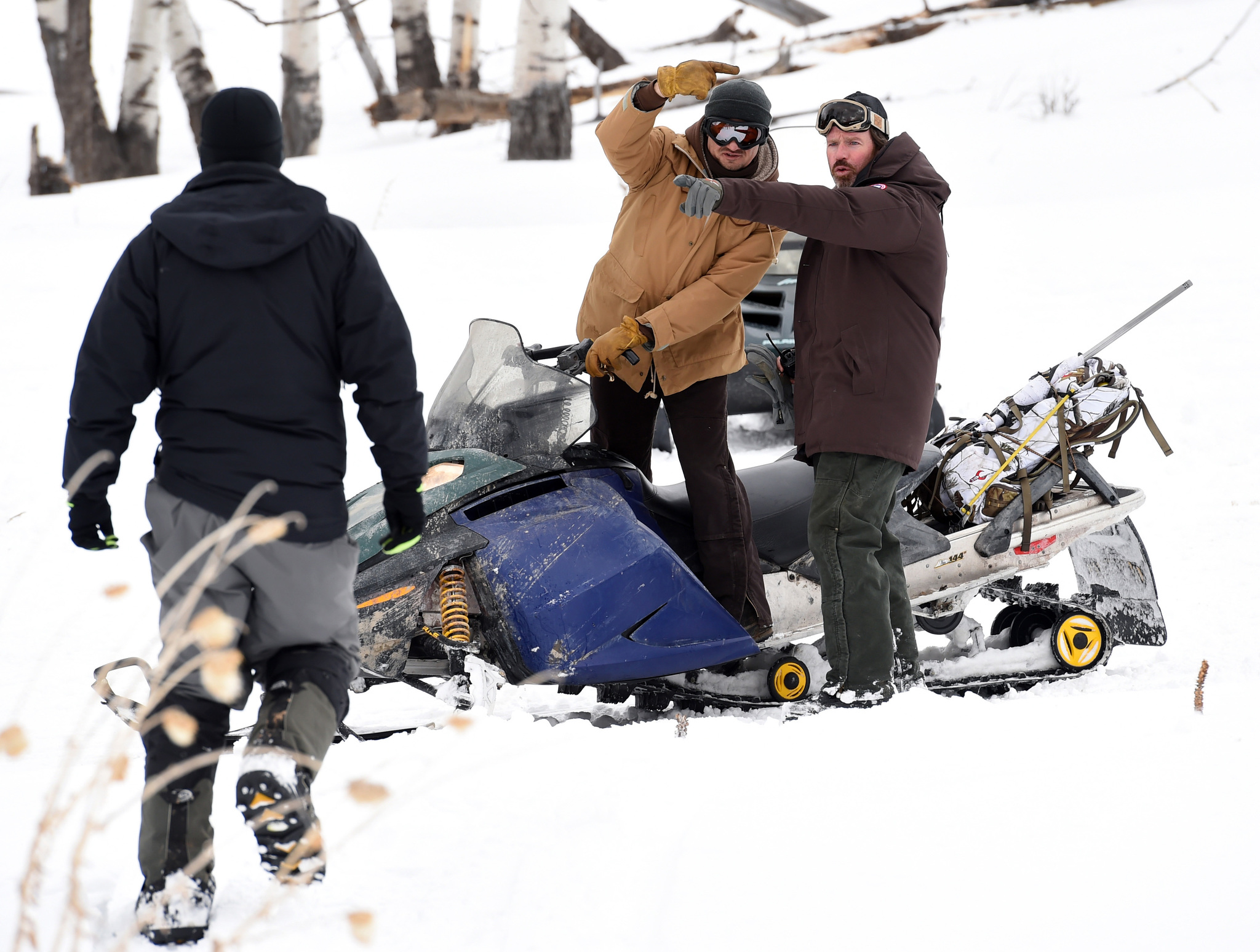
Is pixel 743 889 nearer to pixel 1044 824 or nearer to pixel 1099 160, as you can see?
pixel 1044 824

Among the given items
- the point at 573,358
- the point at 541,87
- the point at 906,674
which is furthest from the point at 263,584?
the point at 541,87

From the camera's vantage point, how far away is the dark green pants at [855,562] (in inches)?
119

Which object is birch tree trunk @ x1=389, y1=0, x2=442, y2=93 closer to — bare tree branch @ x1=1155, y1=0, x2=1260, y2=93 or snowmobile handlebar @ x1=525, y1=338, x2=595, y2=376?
bare tree branch @ x1=1155, y1=0, x2=1260, y2=93

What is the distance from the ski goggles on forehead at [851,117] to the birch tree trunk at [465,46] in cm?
1065

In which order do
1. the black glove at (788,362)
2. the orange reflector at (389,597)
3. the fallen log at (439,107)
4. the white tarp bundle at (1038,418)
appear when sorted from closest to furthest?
the orange reflector at (389,597) → the black glove at (788,362) → the white tarp bundle at (1038,418) → the fallen log at (439,107)

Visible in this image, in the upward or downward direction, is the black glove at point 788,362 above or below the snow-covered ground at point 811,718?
above

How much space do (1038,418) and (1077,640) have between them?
75 centimetres

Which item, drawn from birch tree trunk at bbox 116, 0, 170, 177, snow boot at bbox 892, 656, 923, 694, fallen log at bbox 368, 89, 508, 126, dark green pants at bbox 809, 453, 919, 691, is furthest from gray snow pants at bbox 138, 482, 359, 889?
fallen log at bbox 368, 89, 508, 126

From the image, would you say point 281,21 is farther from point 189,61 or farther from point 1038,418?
point 189,61

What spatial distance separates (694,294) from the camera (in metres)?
3.01

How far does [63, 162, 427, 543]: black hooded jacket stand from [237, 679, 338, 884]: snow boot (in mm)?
318

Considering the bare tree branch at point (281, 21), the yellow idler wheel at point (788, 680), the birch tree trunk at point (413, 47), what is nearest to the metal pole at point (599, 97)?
the birch tree trunk at point (413, 47)

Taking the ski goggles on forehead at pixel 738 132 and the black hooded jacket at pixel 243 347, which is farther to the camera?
the ski goggles on forehead at pixel 738 132

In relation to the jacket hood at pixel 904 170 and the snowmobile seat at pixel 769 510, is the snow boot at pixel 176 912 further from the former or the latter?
the jacket hood at pixel 904 170
